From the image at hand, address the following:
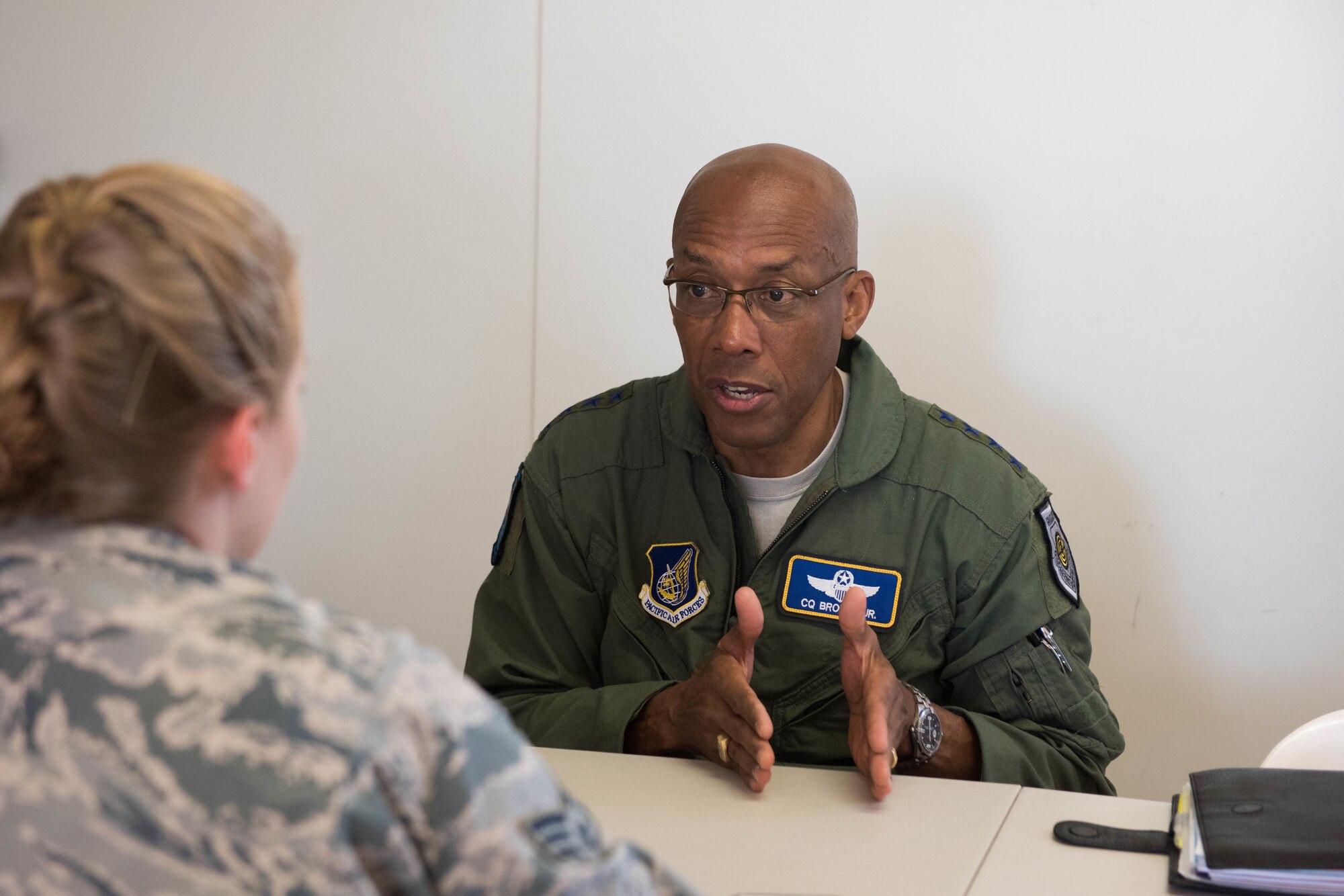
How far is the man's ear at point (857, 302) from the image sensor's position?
6.18 ft

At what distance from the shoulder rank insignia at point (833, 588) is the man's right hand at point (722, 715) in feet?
0.68

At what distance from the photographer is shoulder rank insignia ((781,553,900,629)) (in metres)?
1.73

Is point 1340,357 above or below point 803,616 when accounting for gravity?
above

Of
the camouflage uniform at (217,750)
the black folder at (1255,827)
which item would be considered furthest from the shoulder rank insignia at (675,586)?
the camouflage uniform at (217,750)

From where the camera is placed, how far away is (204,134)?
8.96ft

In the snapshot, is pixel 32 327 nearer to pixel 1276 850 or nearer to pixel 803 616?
pixel 1276 850

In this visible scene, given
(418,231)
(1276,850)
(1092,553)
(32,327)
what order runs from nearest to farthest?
(32,327)
(1276,850)
(1092,553)
(418,231)

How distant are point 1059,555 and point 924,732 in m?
0.38

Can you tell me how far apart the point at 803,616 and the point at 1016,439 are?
842 millimetres

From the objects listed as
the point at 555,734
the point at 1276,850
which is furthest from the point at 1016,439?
the point at 1276,850

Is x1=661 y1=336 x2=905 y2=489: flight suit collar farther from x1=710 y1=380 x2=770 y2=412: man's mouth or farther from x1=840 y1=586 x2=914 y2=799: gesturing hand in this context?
x1=840 y1=586 x2=914 y2=799: gesturing hand

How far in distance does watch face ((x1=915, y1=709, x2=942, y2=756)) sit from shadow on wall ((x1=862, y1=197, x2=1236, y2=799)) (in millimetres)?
926

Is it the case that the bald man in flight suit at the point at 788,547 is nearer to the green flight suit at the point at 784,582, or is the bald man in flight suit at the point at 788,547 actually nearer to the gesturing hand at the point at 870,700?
the green flight suit at the point at 784,582

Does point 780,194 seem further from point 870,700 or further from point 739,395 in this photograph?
point 870,700
